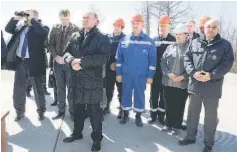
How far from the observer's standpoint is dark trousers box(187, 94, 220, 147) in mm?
4781

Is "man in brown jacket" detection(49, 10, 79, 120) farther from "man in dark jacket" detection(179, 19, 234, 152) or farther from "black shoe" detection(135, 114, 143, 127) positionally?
"man in dark jacket" detection(179, 19, 234, 152)

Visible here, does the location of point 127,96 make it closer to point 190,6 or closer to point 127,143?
point 127,143

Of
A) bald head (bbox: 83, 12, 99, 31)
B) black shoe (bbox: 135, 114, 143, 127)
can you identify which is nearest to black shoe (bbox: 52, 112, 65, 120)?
black shoe (bbox: 135, 114, 143, 127)

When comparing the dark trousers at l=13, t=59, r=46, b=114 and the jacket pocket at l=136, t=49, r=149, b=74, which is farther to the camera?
the dark trousers at l=13, t=59, r=46, b=114

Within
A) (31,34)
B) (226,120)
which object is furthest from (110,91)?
(226,120)

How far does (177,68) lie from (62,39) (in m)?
1.95

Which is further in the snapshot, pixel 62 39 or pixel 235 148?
pixel 62 39

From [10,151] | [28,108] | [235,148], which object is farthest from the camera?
[28,108]

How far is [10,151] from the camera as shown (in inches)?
189

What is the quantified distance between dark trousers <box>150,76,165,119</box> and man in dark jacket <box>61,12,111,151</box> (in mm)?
1422

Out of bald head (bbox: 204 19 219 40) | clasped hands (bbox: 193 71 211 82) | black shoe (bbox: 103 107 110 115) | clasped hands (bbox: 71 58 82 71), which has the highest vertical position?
bald head (bbox: 204 19 219 40)

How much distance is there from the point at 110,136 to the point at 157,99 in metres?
1.10

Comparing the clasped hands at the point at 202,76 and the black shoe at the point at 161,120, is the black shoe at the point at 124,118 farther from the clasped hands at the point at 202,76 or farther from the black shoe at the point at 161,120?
the clasped hands at the point at 202,76

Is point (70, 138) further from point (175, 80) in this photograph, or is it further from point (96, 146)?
point (175, 80)
